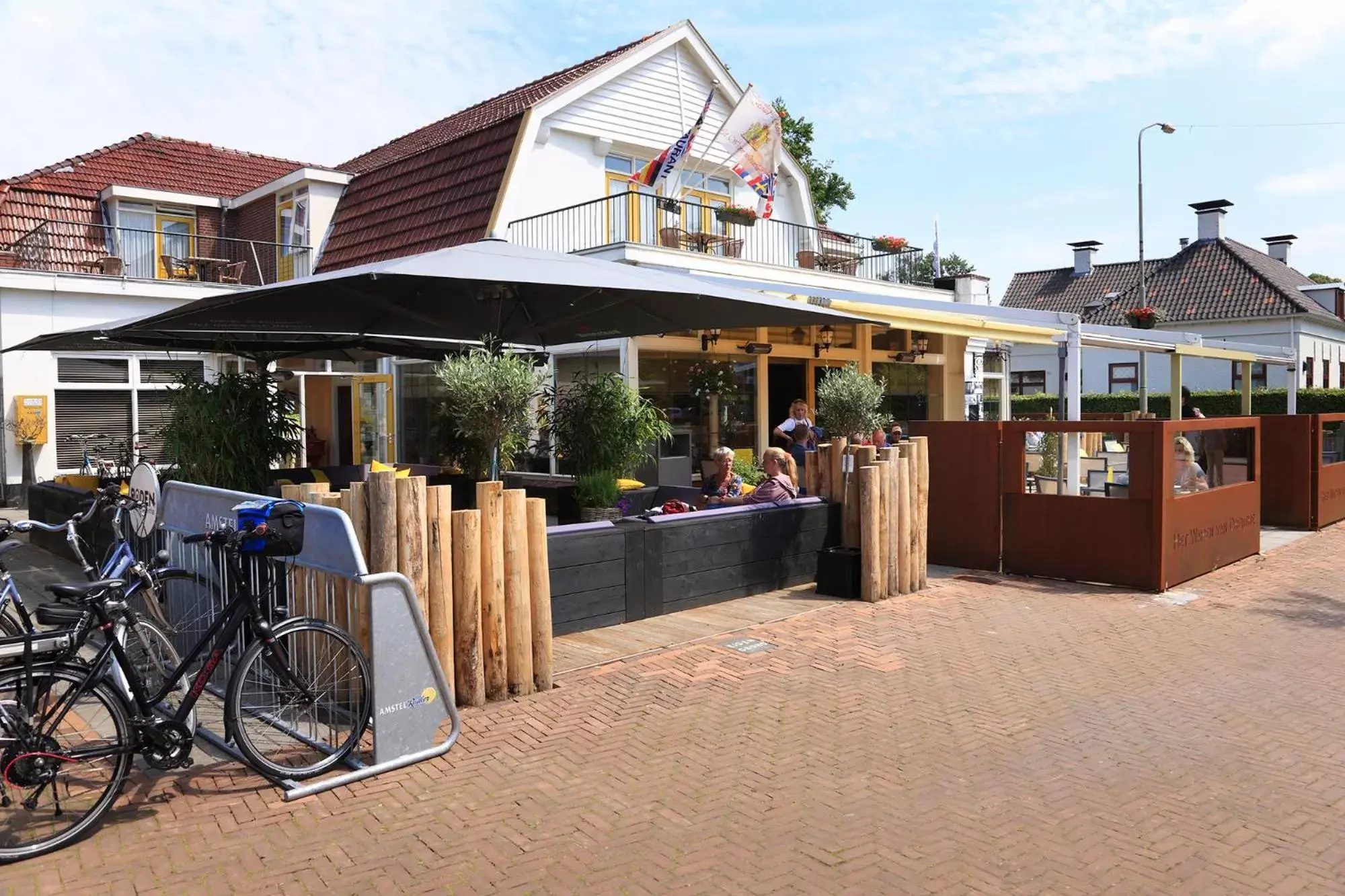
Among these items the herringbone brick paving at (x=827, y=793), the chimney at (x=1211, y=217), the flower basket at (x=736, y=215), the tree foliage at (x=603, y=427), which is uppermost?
the chimney at (x=1211, y=217)

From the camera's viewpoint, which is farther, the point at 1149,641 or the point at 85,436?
the point at 85,436

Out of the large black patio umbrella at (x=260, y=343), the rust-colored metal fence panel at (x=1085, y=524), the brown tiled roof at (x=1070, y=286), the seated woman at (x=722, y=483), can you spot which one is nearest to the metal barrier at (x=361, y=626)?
the seated woman at (x=722, y=483)

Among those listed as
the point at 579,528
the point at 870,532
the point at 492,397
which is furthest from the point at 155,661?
the point at 870,532

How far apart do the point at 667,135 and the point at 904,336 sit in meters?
5.61

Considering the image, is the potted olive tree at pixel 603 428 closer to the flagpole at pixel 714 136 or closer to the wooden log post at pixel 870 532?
the wooden log post at pixel 870 532

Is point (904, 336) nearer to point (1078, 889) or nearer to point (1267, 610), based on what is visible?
point (1267, 610)

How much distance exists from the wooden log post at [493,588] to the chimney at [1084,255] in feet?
143

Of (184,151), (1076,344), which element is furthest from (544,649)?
(184,151)

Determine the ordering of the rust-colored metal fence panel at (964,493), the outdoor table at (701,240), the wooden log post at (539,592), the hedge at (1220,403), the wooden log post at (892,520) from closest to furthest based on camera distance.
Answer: the wooden log post at (539,592), the wooden log post at (892,520), the rust-colored metal fence panel at (964,493), the outdoor table at (701,240), the hedge at (1220,403)

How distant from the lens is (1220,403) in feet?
106

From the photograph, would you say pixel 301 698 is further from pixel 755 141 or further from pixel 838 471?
pixel 755 141

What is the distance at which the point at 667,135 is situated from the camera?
1806cm

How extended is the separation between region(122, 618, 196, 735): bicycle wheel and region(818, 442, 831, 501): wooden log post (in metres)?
5.34

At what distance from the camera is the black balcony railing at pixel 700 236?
14766 millimetres
